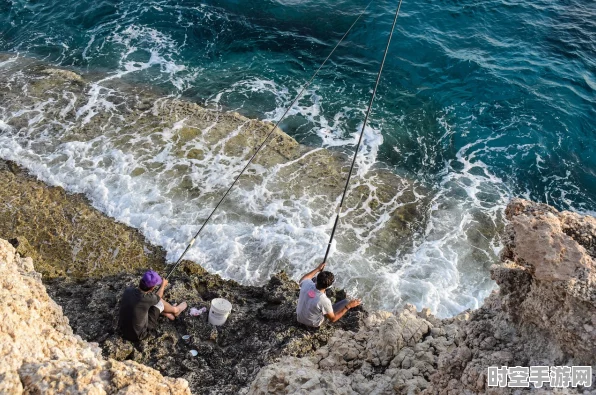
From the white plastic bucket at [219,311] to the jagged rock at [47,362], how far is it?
1.61m

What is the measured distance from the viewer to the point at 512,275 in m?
4.81

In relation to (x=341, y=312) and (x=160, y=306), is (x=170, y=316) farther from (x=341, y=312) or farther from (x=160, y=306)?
(x=341, y=312)

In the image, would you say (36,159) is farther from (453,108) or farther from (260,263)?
(453,108)

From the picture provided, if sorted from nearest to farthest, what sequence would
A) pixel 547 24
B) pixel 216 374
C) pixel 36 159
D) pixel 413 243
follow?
pixel 216 374 → pixel 413 243 → pixel 36 159 → pixel 547 24

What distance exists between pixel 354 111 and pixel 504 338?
9.86 m

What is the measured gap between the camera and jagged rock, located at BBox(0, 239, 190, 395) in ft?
12.0

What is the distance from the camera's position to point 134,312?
5.73 metres

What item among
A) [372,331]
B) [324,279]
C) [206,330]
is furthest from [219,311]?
[372,331]

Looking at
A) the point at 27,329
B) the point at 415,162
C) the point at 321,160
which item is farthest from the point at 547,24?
the point at 27,329

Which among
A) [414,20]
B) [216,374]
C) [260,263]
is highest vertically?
[414,20]

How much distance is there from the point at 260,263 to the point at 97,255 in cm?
300

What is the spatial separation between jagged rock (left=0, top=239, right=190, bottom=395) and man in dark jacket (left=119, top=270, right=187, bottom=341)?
2.01 feet

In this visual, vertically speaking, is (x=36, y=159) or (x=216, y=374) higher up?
(x=216, y=374)

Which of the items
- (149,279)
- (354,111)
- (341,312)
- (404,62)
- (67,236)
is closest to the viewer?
(149,279)
